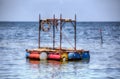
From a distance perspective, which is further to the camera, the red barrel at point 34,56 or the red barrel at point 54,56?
the red barrel at point 34,56

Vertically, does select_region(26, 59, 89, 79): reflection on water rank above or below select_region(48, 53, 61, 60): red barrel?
below

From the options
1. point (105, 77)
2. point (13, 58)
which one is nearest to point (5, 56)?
point (13, 58)

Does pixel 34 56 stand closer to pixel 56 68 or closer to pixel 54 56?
pixel 54 56

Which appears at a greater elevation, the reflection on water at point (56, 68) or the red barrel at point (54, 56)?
the red barrel at point (54, 56)

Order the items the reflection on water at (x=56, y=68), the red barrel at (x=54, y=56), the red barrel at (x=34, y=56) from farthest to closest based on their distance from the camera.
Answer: the red barrel at (x=34, y=56) < the red barrel at (x=54, y=56) < the reflection on water at (x=56, y=68)

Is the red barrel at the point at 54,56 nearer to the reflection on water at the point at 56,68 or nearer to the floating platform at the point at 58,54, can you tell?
the floating platform at the point at 58,54

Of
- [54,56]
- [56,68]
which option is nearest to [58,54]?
[54,56]

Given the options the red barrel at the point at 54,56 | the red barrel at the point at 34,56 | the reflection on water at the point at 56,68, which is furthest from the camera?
the red barrel at the point at 34,56

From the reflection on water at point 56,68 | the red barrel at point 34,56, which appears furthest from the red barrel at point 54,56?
the red barrel at point 34,56

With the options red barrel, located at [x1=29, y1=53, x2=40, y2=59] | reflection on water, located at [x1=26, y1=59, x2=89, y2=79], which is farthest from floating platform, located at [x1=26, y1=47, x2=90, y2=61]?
reflection on water, located at [x1=26, y1=59, x2=89, y2=79]

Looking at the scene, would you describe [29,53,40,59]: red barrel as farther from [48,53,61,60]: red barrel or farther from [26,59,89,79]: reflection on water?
[48,53,61,60]: red barrel

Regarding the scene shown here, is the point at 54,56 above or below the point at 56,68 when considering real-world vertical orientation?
above

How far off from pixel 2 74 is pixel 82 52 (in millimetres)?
13487

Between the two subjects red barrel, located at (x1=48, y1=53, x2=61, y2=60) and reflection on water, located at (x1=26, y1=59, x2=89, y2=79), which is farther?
red barrel, located at (x1=48, y1=53, x2=61, y2=60)
